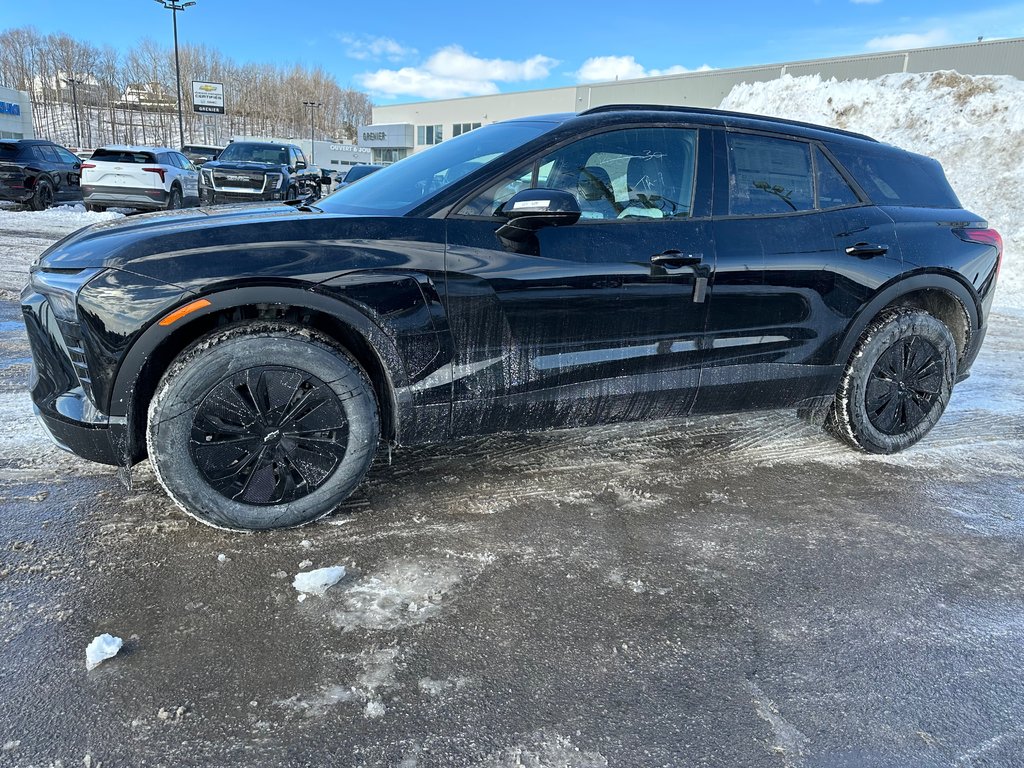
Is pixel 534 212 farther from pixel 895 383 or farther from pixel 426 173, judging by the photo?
pixel 895 383

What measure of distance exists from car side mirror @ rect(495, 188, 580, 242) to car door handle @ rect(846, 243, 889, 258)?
5.30 feet

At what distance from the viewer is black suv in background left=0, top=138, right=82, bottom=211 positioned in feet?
48.2

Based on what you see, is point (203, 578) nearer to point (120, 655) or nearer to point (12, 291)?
point (120, 655)

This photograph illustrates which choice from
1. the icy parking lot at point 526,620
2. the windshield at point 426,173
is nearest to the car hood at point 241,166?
the windshield at point 426,173

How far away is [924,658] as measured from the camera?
2193mm

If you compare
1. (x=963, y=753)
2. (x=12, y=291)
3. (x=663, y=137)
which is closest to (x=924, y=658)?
(x=963, y=753)

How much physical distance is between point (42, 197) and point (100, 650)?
1738 centimetres

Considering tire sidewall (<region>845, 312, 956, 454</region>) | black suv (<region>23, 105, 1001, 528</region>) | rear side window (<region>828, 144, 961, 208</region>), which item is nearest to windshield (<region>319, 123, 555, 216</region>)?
black suv (<region>23, 105, 1001, 528</region>)

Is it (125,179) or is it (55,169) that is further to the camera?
(55,169)

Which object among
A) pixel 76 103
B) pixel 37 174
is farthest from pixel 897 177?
pixel 76 103

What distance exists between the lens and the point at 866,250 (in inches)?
140

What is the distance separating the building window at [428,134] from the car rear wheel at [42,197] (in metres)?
50.9

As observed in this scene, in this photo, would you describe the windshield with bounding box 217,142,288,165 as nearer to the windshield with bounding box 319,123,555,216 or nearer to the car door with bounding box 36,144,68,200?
the car door with bounding box 36,144,68,200

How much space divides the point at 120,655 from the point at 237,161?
16552mm
